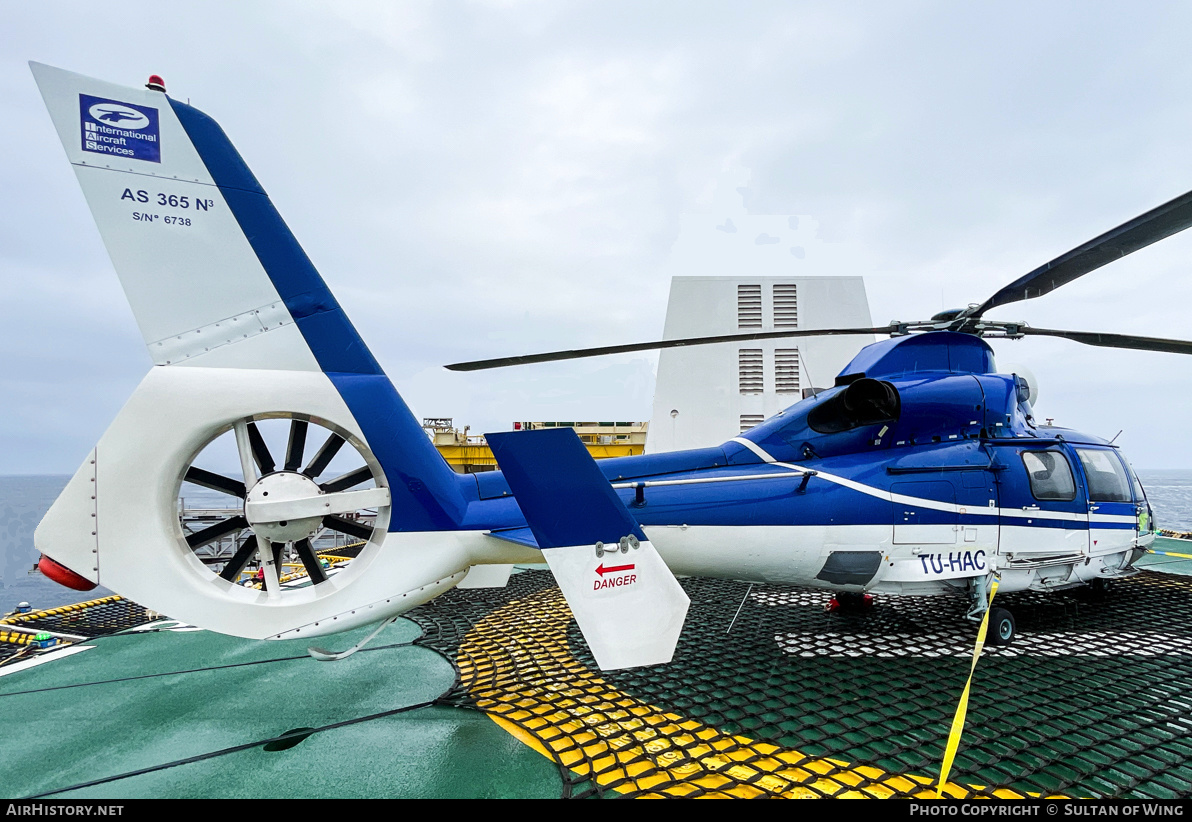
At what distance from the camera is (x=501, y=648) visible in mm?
5457

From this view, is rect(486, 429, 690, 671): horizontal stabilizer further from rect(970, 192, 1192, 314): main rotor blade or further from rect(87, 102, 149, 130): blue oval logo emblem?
rect(970, 192, 1192, 314): main rotor blade

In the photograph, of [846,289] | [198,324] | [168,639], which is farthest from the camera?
[846,289]

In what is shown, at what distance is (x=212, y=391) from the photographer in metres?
3.06

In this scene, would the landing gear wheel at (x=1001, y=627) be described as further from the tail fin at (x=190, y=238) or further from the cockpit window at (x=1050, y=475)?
the tail fin at (x=190, y=238)

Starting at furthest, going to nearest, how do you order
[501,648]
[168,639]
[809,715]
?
[168,639] < [501,648] < [809,715]

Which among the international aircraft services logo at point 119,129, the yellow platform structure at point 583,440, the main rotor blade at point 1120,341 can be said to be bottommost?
the yellow platform structure at point 583,440

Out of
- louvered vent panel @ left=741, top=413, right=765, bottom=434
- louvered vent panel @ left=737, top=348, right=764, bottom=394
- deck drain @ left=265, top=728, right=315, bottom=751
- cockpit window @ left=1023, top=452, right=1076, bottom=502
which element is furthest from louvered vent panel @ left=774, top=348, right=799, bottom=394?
deck drain @ left=265, top=728, right=315, bottom=751

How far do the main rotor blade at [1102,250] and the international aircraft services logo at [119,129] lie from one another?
627 cm

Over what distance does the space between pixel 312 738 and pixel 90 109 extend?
162 inches

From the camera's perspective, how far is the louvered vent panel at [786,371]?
12.2 metres

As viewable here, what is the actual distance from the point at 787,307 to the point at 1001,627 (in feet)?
27.9

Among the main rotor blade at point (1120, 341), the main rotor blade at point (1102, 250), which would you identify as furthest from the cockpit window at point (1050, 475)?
the main rotor blade at point (1102, 250)
